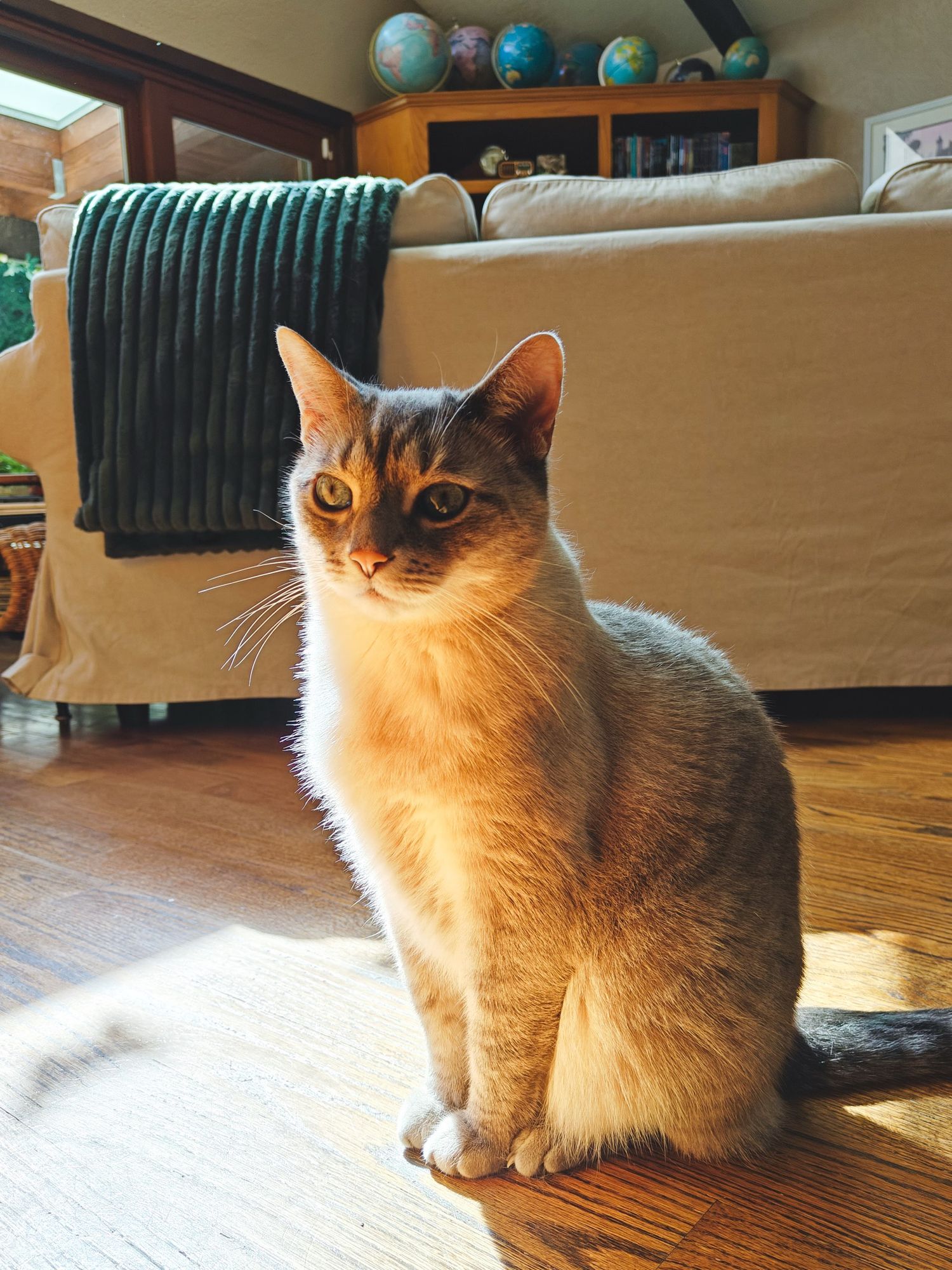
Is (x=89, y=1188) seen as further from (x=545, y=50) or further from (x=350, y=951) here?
(x=545, y=50)

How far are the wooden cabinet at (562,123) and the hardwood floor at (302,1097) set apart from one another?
4.67 metres

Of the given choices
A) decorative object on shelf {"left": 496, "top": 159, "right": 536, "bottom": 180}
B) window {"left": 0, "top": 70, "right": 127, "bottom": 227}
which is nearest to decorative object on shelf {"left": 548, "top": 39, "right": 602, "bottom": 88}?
decorative object on shelf {"left": 496, "top": 159, "right": 536, "bottom": 180}

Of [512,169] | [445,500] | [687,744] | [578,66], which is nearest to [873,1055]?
[687,744]

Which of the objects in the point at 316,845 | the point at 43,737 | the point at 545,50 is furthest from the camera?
the point at 545,50

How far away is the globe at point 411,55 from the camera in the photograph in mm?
5297

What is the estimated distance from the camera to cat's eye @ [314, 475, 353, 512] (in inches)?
37.2

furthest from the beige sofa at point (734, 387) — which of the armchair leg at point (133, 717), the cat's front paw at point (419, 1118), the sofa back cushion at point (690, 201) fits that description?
the cat's front paw at point (419, 1118)

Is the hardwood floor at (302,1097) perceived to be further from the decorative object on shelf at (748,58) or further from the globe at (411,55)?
the globe at (411,55)

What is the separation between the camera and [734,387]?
2.19 metres

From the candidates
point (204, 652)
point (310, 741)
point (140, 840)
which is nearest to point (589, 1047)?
point (310, 741)

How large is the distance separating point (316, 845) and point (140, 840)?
0.33m

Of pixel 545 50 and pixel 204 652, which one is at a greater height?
pixel 545 50

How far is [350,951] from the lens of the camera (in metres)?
1.30

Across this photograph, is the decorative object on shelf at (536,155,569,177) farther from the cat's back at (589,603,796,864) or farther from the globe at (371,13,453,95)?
the cat's back at (589,603,796,864)
